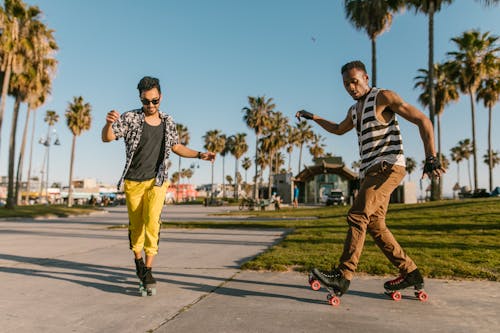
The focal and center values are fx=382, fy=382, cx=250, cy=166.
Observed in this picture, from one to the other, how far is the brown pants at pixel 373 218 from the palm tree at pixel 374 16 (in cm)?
2256

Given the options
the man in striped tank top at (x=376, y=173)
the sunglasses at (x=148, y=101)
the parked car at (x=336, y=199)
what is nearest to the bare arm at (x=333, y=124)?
the man in striped tank top at (x=376, y=173)

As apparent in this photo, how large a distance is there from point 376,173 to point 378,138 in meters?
0.30

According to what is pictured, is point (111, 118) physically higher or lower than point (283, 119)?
lower

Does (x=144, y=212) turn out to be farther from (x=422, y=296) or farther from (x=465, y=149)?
(x=465, y=149)

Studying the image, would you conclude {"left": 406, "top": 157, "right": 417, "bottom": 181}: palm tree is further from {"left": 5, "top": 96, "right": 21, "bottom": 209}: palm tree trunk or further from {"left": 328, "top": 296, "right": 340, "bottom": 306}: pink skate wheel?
{"left": 328, "top": 296, "right": 340, "bottom": 306}: pink skate wheel

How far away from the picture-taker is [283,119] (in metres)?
61.7

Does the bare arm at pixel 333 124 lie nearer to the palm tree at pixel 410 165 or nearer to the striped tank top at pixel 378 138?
the striped tank top at pixel 378 138

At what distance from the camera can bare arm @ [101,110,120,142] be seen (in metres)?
3.44

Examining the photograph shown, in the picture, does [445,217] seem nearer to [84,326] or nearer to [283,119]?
[84,326]

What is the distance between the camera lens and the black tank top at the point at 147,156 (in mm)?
3582

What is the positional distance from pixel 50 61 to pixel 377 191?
102 ft

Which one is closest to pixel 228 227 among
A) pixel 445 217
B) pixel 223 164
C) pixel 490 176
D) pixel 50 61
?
pixel 445 217

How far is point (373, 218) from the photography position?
3.24m

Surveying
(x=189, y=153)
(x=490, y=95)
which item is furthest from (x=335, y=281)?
(x=490, y=95)
